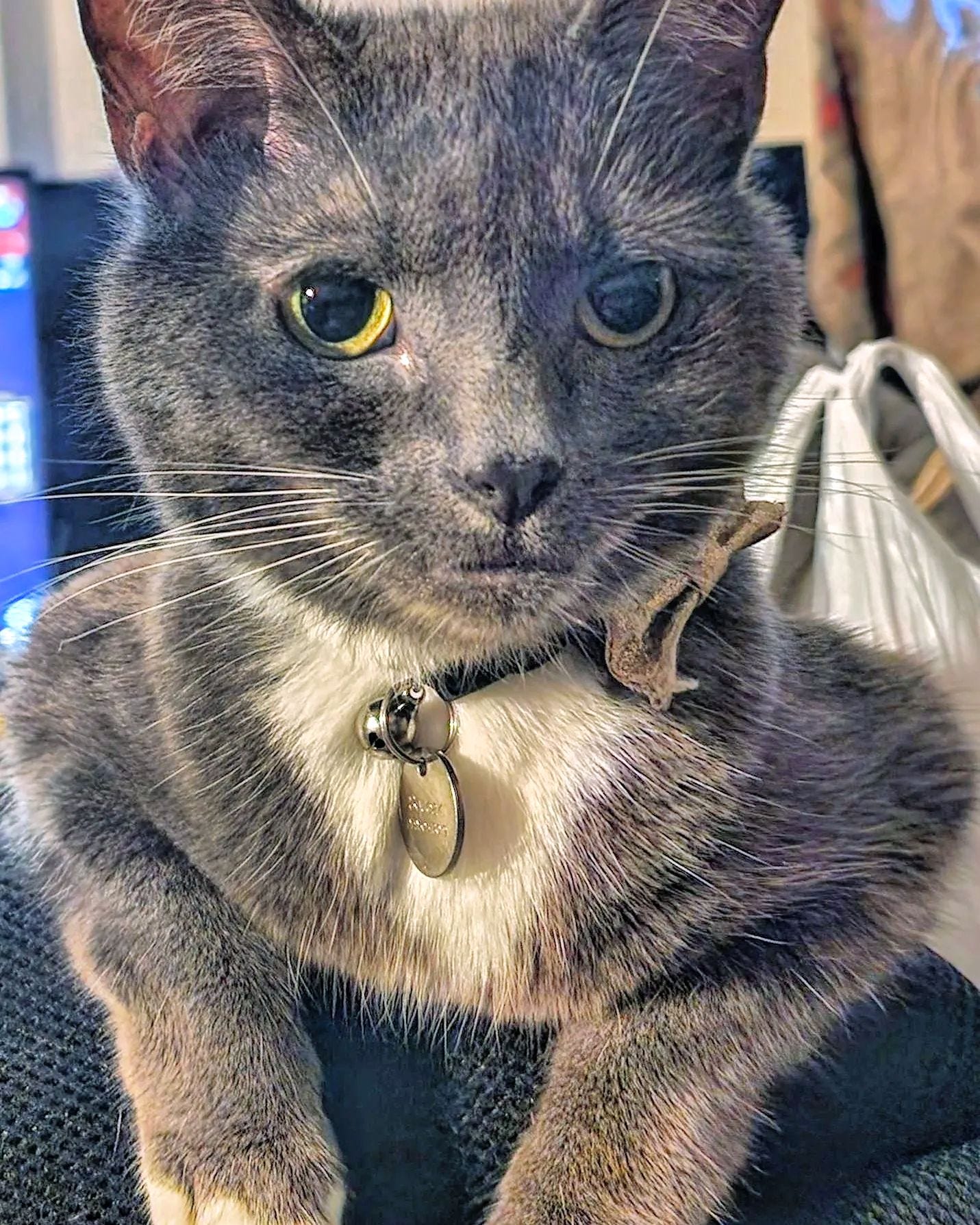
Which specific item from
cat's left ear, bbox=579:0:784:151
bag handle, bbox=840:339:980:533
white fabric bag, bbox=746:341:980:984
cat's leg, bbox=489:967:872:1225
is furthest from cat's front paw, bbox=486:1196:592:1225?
bag handle, bbox=840:339:980:533

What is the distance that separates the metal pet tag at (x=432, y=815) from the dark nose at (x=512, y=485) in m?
0.14

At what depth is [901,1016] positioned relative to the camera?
534 mm

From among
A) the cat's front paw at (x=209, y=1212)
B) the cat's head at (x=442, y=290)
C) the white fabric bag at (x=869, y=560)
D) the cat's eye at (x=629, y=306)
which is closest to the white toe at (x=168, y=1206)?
the cat's front paw at (x=209, y=1212)

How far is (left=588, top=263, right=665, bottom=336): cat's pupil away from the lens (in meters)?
0.41

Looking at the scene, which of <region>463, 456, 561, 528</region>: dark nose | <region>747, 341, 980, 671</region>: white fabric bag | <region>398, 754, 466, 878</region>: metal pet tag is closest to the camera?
<region>463, 456, 561, 528</region>: dark nose

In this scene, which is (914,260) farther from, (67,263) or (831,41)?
(67,263)

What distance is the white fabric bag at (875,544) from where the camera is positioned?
0.75 meters

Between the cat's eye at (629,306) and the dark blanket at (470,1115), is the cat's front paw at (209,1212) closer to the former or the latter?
the dark blanket at (470,1115)

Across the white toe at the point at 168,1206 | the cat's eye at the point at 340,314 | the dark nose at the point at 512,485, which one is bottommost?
the white toe at the point at 168,1206

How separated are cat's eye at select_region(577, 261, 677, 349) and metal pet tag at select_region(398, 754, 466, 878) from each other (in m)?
0.19

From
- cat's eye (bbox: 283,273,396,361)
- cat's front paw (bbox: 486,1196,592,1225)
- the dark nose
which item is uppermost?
cat's eye (bbox: 283,273,396,361)

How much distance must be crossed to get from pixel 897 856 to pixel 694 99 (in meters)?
0.34

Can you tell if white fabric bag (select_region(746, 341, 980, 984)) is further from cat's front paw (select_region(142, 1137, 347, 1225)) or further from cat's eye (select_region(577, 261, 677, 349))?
cat's front paw (select_region(142, 1137, 347, 1225))

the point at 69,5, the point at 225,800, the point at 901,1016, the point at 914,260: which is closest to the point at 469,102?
the point at 225,800
